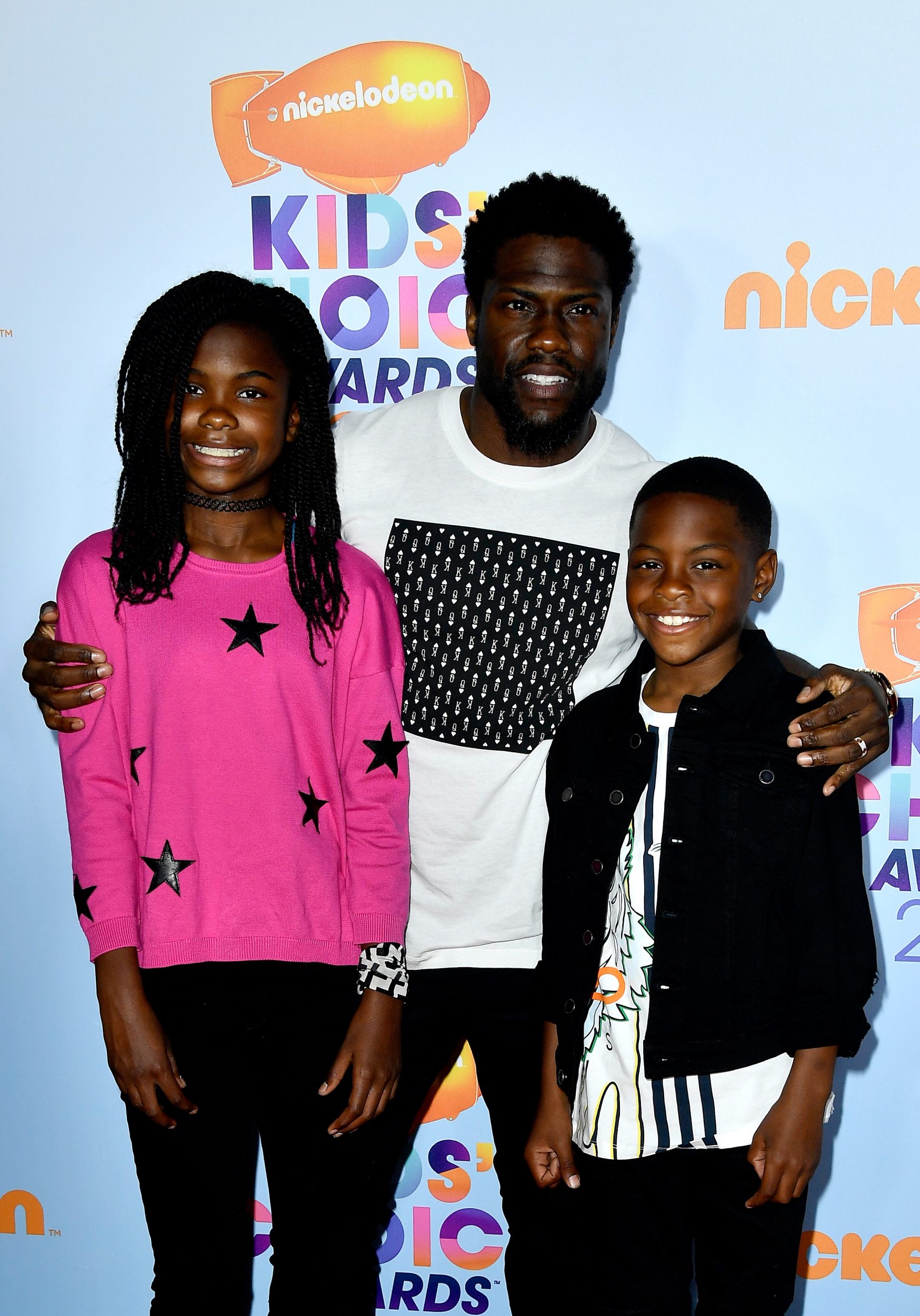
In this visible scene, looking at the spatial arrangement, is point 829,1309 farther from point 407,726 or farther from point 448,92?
point 448,92

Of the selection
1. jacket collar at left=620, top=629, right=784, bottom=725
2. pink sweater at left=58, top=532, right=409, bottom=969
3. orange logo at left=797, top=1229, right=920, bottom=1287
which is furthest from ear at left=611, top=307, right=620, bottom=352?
orange logo at left=797, top=1229, right=920, bottom=1287

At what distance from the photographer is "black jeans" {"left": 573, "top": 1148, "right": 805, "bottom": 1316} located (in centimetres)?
124

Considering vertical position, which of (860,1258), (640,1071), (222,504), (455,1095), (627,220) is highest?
(627,220)

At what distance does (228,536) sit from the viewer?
131 cm

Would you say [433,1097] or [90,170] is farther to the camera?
[433,1097]

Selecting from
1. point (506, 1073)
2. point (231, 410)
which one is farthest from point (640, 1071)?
point (231, 410)

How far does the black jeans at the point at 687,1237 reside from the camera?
4.07 feet

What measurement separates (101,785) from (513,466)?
2.17 feet

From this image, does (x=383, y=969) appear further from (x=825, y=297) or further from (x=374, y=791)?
(x=825, y=297)

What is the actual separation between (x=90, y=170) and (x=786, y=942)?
1.48 m

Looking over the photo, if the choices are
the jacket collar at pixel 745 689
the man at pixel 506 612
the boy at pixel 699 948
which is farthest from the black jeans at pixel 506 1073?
the jacket collar at pixel 745 689

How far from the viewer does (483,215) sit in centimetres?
155

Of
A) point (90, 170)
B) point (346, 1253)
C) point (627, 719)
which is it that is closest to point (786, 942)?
point (627, 719)

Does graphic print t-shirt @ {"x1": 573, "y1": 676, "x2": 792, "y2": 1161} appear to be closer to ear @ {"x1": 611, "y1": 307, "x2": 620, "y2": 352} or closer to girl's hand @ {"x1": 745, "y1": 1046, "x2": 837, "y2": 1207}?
girl's hand @ {"x1": 745, "y1": 1046, "x2": 837, "y2": 1207}
